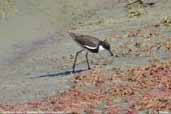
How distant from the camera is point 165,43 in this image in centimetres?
2095

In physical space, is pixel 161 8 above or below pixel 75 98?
above

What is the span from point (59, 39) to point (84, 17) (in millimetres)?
5888

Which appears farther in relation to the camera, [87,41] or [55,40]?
[55,40]

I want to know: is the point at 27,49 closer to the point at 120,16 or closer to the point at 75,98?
the point at 120,16

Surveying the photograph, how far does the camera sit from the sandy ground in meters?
17.5

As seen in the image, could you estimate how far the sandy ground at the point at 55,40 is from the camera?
57.4 feet

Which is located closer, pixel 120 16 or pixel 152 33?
pixel 152 33

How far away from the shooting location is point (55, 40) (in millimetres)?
25438

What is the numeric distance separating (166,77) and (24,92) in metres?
3.22

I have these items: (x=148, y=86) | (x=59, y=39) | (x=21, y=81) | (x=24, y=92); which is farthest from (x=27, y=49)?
(x=148, y=86)

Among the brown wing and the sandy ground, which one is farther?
the brown wing

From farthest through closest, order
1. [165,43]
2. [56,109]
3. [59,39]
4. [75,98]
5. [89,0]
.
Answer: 1. [89,0]
2. [59,39]
3. [165,43]
4. [75,98]
5. [56,109]

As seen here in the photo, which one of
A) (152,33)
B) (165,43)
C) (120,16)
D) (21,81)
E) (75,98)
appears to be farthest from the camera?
(120,16)

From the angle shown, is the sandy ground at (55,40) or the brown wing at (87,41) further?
the brown wing at (87,41)
